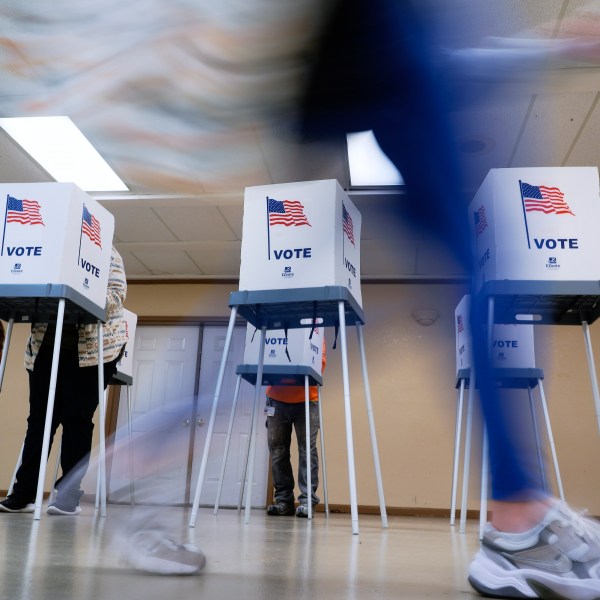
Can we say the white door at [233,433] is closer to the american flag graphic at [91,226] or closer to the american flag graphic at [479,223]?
the american flag graphic at [91,226]

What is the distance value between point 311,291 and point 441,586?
1.24 metres

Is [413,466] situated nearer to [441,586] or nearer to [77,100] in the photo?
[441,586]

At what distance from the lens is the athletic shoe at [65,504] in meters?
2.03

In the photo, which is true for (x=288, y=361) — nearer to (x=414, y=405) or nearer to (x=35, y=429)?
(x=35, y=429)

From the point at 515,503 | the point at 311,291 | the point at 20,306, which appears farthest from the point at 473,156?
the point at 20,306

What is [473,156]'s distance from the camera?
0.74m

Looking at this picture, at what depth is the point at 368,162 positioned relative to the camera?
72 cm

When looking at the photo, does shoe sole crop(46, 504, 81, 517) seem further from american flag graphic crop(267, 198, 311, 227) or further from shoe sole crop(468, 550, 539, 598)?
shoe sole crop(468, 550, 539, 598)

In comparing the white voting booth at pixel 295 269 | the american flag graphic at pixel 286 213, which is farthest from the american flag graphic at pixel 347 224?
the american flag graphic at pixel 286 213

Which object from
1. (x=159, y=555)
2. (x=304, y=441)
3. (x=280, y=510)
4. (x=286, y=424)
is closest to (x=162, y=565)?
(x=159, y=555)

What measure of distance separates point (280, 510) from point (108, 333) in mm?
1434

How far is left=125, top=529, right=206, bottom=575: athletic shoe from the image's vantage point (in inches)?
28.9

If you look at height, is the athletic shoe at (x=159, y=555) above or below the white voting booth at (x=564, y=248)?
below

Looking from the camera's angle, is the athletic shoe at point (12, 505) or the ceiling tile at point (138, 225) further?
the ceiling tile at point (138, 225)
